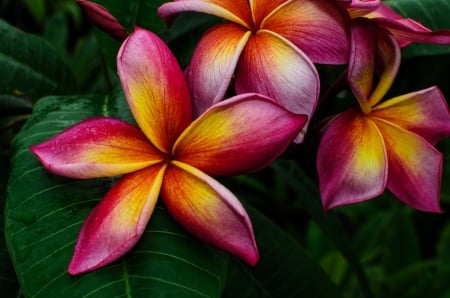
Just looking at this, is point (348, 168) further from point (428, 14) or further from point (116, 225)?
point (428, 14)

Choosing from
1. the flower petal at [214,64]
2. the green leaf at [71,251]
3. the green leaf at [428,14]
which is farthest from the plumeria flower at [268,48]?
the green leaf at [428,14]

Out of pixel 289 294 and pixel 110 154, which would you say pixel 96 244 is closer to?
pixel 110 154

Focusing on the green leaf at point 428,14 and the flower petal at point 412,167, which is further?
the green leaf at point 428,14

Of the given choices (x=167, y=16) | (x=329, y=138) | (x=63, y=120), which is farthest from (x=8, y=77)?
(x=329, y=138)

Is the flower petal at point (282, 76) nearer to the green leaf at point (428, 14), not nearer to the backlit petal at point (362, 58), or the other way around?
the backlit petal at point (362, 58)

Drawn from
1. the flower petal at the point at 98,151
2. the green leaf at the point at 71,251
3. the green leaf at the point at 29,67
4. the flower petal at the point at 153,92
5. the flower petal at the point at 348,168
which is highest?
the flower petal at the point at 153,92

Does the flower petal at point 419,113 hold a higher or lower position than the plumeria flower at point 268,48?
lower

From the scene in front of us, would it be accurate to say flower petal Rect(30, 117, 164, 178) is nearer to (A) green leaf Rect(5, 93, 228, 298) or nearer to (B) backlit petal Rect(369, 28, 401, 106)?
(A) green leaf Rect(5, 93, 228, 298)

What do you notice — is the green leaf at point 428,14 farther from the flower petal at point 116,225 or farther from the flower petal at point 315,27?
the flower petal at point 116,225
